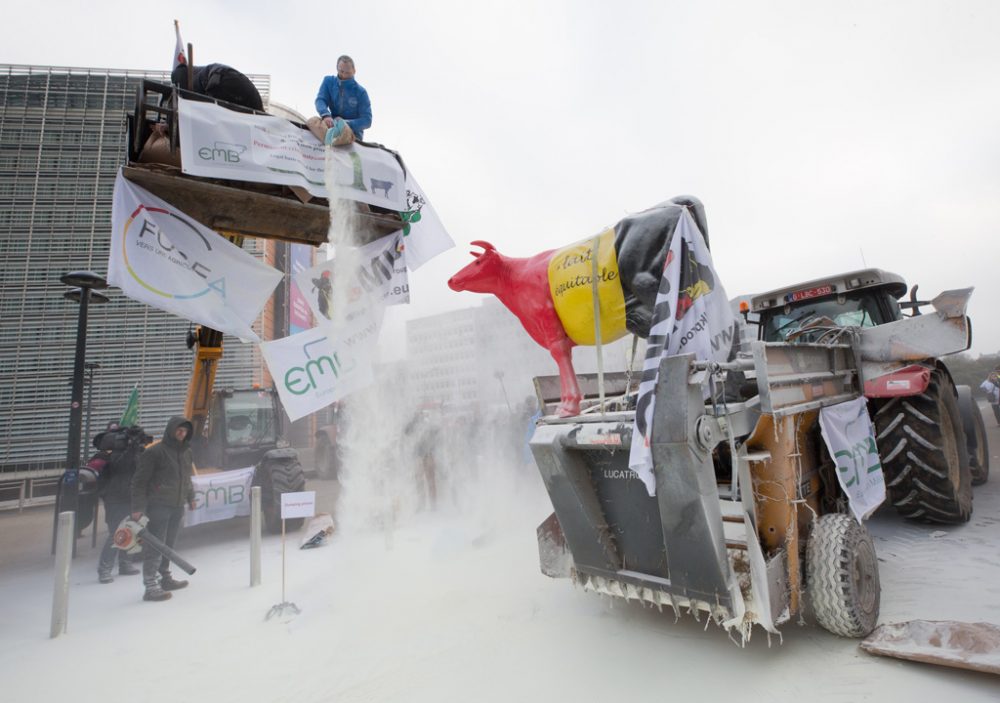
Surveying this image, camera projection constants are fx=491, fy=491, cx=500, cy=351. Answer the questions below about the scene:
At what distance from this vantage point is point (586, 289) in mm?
3217

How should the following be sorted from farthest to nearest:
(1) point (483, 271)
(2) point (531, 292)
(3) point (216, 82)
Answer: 1. (3) point (216, 82)
2. (1) point (483, 271)
3. (2) point (531, 292)

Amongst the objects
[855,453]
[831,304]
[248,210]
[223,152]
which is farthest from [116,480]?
[831,304]

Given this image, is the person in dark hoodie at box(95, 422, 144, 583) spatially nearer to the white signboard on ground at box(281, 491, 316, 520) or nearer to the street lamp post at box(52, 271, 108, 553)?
the street lamp post at box(52, 271, 108, 553)

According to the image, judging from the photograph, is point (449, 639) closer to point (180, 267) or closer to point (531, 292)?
point (531, 292)

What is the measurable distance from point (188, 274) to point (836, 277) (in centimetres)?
655

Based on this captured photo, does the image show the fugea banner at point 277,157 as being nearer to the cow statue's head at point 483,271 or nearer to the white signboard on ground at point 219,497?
the cow statue's head at point 483,271

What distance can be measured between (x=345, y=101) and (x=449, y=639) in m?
4.77

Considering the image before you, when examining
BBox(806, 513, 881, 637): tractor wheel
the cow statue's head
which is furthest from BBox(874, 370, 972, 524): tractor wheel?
the cow statue's head

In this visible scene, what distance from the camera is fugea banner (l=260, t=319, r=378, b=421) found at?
4297 millimetres

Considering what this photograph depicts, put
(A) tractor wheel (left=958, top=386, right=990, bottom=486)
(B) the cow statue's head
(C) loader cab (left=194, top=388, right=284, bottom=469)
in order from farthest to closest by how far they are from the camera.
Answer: (C) loader cab (left=194, top=388, right=284, bottom=469)
(A) tractor wheel (left=958, top=386, right=990, bottom=486)
(B) the cow statue's head

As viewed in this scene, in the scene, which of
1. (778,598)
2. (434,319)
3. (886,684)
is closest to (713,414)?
(778,598)

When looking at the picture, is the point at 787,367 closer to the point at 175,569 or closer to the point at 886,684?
the point at 886,684

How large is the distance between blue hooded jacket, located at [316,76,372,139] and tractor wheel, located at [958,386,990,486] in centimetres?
812

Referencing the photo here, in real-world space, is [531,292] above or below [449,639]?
above
